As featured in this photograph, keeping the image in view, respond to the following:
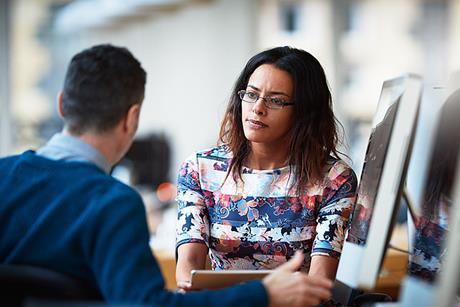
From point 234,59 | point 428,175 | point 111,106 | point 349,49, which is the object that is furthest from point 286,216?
point 349,49

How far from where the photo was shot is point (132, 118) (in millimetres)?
1826

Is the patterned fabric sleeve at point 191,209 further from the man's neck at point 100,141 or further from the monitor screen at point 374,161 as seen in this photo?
the man's neck at point 100,141

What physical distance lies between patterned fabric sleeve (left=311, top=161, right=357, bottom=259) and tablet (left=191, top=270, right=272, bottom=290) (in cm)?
43

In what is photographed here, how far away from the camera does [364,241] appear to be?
1.87 meters

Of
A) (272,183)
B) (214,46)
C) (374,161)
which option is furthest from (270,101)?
(214,46)

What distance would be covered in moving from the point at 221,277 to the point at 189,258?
1.71 ft

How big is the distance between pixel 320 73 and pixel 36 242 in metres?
1.22

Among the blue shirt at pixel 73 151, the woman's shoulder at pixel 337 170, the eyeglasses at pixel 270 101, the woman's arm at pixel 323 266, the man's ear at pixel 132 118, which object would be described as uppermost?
the eyeglasses at pixel 270 101

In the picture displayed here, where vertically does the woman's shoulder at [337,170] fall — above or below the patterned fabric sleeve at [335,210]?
above

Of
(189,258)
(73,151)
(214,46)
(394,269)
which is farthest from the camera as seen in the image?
(214,46)

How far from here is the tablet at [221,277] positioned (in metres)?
2.02

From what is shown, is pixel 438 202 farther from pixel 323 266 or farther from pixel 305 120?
pixel 305 120

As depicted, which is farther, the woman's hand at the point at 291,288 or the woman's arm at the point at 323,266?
the woman's arm at the point at 323,266

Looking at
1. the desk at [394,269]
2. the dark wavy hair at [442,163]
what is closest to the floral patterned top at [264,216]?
the dark wavy hair at [442,163]
